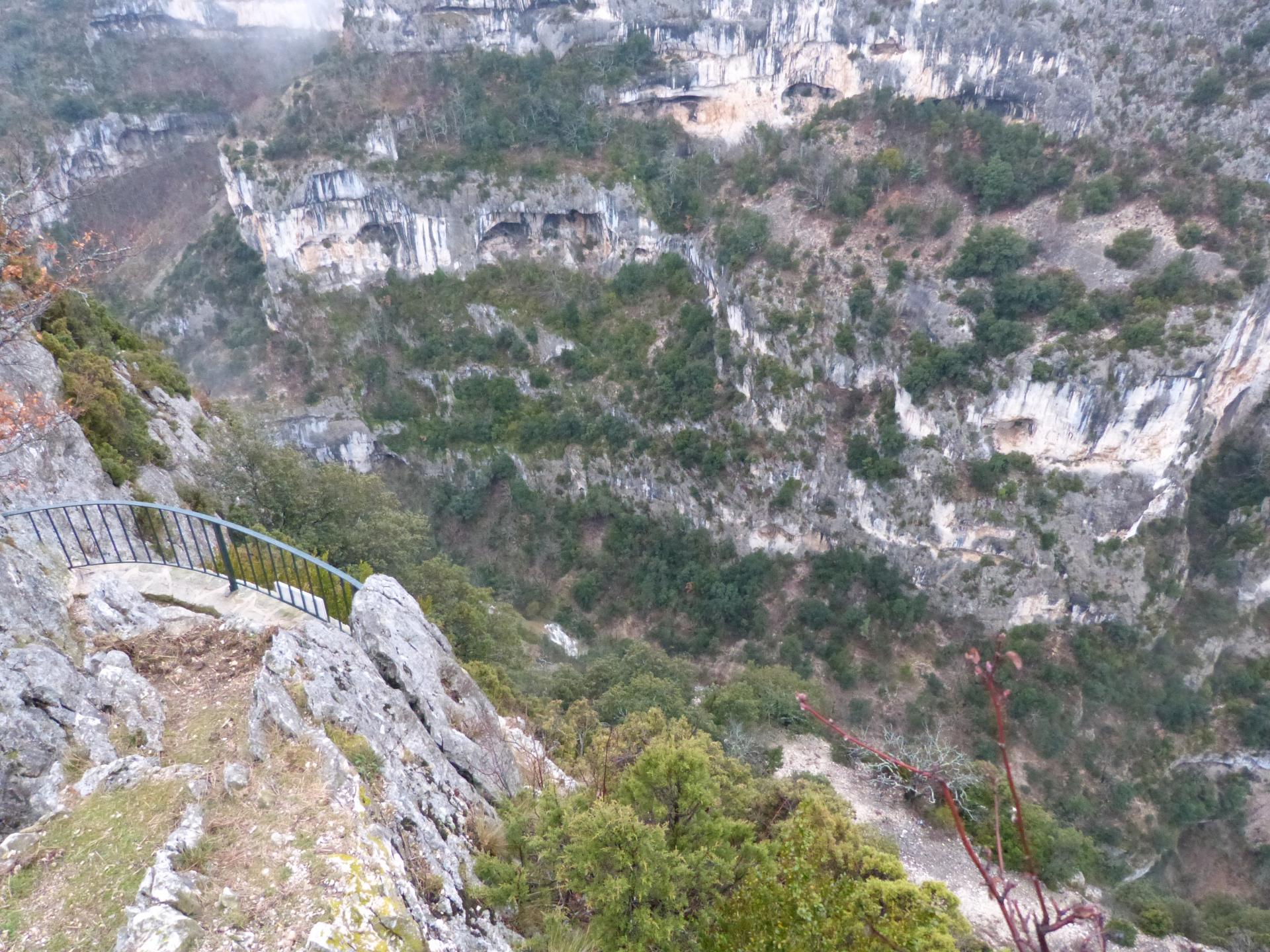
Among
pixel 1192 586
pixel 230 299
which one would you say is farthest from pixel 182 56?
pixel 1192 586

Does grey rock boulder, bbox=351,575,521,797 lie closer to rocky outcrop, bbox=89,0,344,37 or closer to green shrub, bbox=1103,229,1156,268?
green shrub, bbox=1103,229,1156,268

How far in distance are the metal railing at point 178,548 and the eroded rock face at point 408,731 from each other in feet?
2.79

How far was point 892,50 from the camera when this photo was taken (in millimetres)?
41500

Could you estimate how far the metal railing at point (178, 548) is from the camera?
9.48 metres

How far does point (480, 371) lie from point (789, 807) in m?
39.0

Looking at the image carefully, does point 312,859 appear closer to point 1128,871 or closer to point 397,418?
point 1128,871

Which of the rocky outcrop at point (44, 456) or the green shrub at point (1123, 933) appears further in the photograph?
the green shrub at point (1123, 933)

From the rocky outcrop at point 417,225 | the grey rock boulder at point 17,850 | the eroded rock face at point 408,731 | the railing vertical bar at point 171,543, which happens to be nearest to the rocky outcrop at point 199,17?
the rocky outcrop at point 417,225

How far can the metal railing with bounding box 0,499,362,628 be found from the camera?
31.1 feet

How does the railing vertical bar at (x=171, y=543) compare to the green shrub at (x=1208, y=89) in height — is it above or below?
below

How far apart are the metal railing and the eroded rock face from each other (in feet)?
2.79

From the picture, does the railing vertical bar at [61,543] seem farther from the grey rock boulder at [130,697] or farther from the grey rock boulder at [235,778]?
the grey rock boulder at [235,778]

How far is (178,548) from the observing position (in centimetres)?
1399

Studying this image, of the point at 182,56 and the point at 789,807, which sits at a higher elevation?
the point at 182,56
